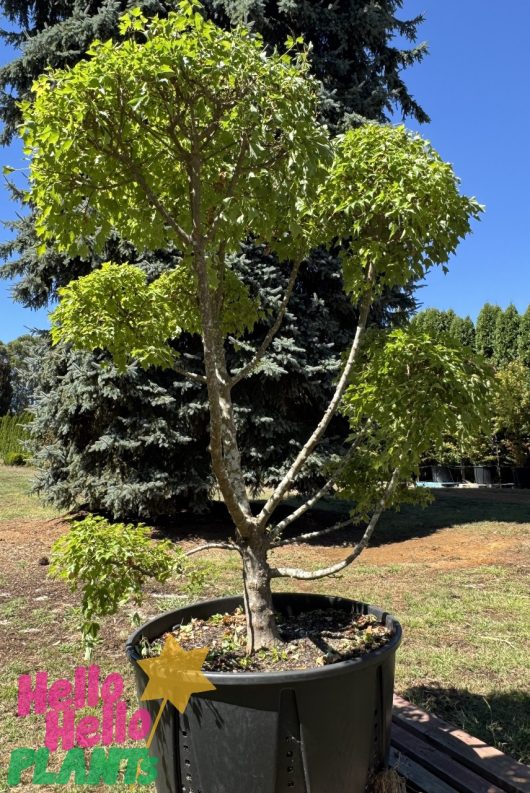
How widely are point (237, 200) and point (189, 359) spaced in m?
5.64

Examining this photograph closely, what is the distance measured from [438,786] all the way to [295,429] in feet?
18.7

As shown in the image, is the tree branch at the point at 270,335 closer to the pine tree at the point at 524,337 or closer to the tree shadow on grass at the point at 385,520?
the tree shadow on grass at the point at 385,520

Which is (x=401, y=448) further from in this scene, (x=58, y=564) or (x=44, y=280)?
(x=44, y=280)

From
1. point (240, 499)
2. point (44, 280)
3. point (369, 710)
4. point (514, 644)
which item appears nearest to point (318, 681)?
A: point (369, 710)

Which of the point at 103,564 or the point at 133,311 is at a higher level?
the point at 133,311

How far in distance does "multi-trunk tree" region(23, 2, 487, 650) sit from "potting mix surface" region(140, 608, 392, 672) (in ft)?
0.32

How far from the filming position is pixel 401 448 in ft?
7.27

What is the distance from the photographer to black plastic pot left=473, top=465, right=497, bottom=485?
17297mm

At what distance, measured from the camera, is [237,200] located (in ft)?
7.04

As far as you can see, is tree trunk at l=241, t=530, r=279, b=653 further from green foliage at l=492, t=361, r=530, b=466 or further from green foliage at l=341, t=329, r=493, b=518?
green foliage at l=492, t=361, r=530, b=466

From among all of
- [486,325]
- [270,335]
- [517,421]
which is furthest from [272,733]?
[486,325]

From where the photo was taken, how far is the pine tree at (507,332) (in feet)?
63.8

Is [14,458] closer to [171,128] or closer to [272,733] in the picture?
[171,128]

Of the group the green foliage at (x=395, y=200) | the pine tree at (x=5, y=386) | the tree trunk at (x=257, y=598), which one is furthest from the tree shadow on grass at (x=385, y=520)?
the pine tree at (x=5, y=386)
